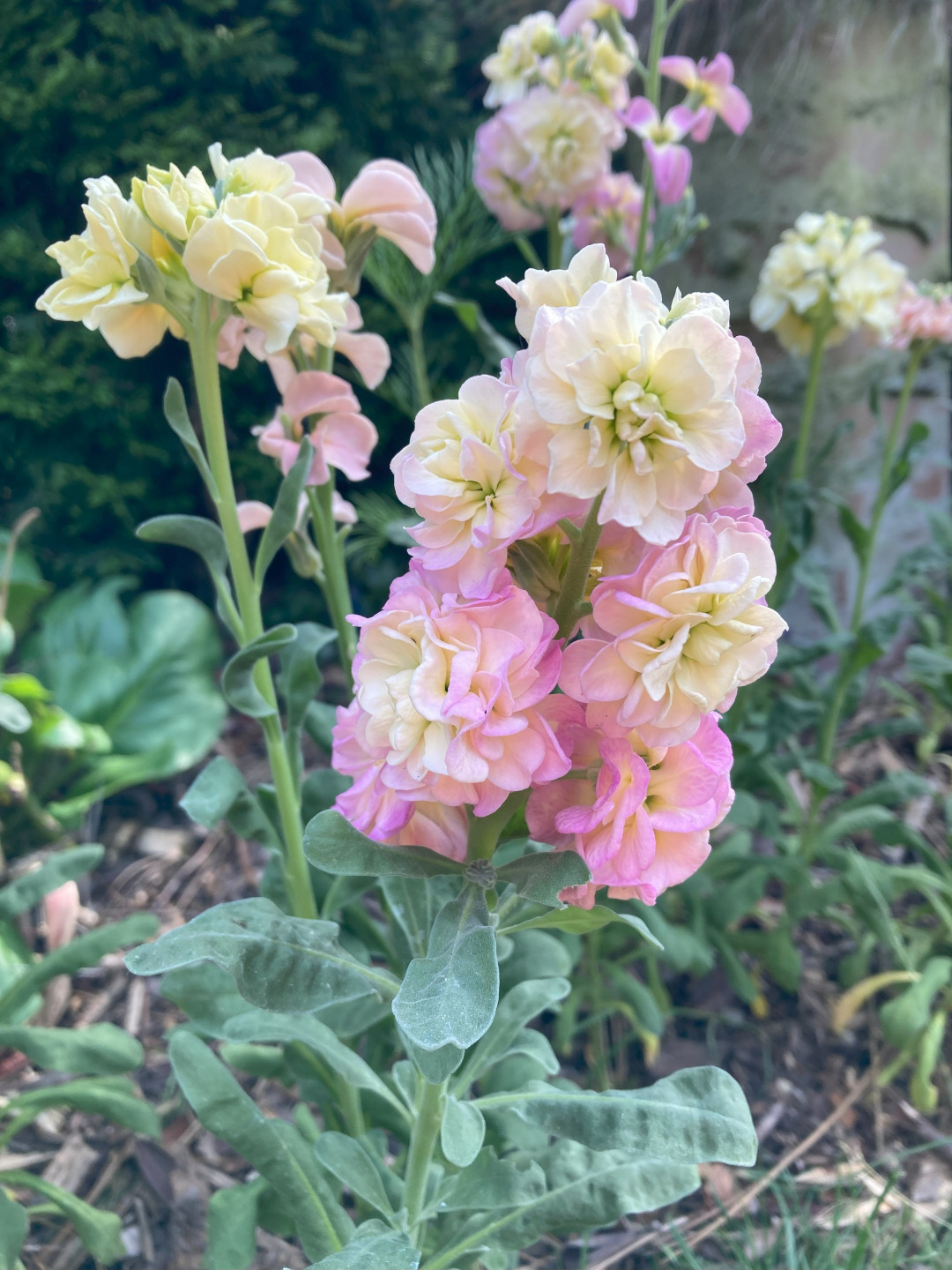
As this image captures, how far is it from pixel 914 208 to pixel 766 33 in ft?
1.79

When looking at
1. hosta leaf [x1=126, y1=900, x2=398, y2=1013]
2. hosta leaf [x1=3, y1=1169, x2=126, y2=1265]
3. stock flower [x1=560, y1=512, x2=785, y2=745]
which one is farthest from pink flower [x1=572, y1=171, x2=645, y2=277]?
hosta leaf [x1=3, y1=1169, x2=126, y2=1265]

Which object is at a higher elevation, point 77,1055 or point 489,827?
point 489,827

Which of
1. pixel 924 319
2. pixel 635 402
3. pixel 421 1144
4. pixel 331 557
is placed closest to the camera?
pixel 635 402

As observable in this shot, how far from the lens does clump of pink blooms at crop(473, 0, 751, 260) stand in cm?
143

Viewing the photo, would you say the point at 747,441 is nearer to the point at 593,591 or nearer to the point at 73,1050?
the point at 593,591

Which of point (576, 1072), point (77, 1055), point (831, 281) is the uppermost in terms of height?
point (831, 281)

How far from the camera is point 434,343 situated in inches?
88.9

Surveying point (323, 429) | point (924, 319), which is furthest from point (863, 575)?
point (323, 429)

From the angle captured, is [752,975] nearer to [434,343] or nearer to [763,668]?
[763,668]

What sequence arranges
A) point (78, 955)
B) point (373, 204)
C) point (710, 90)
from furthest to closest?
point (710, 90) < point (78, 955) < point (373, 204)

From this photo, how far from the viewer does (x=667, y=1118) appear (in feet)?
2.31

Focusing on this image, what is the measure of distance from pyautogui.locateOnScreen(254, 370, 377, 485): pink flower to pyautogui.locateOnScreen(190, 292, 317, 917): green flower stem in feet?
0.23

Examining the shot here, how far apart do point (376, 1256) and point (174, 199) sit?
34.1 inches

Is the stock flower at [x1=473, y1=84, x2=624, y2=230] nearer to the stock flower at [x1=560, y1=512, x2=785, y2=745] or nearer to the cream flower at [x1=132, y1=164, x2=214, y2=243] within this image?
the cream flower at [x1=132, y1=164, x2=214, y2=243]
